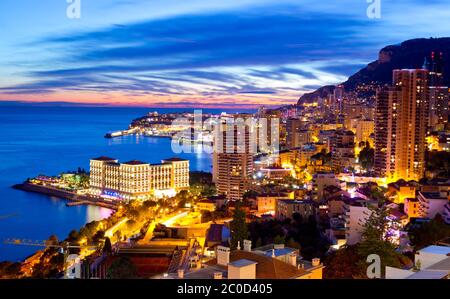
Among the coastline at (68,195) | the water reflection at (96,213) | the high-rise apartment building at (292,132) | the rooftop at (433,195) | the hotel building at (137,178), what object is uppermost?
the high-rise apartment building at (292,132)

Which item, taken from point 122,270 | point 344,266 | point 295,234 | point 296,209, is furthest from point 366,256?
point 296,209

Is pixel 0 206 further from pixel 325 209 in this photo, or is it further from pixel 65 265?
pixel 325 209

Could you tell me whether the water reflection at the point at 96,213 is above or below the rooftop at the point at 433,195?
below

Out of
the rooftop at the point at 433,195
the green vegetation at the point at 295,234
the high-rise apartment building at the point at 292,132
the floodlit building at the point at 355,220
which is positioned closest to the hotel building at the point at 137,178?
the high-rise apartment building at the point at 292,132

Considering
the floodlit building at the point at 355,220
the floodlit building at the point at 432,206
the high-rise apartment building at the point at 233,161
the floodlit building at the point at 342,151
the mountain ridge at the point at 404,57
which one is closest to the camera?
the floodlit building at the point at 355,220

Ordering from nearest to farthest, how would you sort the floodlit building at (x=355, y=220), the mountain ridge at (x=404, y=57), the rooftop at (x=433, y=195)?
the floodlit building at (x=355, y=220)
the rooftop at (x=433, y=195)
the mountain ridge at (x=404, y=57)

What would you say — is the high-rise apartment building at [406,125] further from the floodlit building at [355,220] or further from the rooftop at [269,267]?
the rooftop at [269,267]

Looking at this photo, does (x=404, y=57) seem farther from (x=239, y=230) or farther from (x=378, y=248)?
(x=378, y=248)

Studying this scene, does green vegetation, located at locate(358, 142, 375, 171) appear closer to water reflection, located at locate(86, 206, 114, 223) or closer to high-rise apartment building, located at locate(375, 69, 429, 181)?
high-rise apartment building, located at locate(375, 69, 429, 181)
